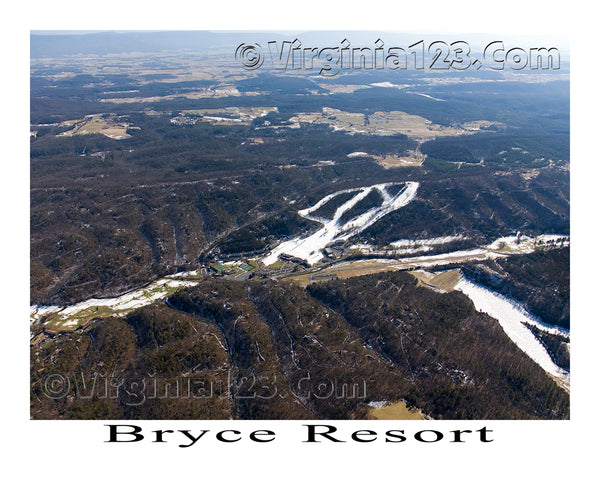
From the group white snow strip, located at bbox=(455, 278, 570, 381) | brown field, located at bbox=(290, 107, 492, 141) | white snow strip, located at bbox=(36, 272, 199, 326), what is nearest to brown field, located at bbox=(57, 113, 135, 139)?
brown field, located at bbox=(290, 107, 492, 141)

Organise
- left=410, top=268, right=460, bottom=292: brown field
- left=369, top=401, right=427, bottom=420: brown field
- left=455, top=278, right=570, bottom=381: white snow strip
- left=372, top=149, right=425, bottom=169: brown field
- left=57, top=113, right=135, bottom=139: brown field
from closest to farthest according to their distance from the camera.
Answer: left=369, top=401, right=427, bottom=420: brown field, left=455, top=278, right=570, bottom=381: white snow strip, left=410, top=268, right=460, bottom=292: brown field, left=372, top=149, right=425, bottom=169: brown field, left=57, top=113, right=135, bottom=139: brown field

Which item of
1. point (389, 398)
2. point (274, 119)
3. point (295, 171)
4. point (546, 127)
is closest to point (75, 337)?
point (389, 398)

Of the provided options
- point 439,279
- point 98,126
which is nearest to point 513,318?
point 439,279

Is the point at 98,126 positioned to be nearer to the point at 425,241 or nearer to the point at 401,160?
the point at 401,160
